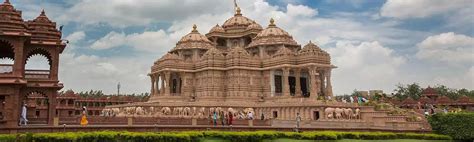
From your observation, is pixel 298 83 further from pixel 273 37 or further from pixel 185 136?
pixel 185 136

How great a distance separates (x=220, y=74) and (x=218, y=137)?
22.6 meters

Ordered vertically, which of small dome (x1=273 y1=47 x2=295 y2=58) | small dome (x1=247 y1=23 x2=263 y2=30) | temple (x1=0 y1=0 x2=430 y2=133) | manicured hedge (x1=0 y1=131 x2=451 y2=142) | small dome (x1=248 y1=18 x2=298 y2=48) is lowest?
manicured hedge (x1=0 y1=131 x2=451 y2=142)

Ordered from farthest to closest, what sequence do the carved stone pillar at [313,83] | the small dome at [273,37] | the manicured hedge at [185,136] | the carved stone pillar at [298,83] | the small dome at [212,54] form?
the small dome at [273,37], the small dome at [212,54], the carved stone pillar at [298,83], the carved stone pillar at [313,83], the manicured hedge at [185,136]

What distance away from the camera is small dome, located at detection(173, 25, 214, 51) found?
46.0 m

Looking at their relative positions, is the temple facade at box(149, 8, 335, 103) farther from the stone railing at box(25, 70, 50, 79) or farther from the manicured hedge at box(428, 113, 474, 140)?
the stone railing at box(25, 70, 50, 79)

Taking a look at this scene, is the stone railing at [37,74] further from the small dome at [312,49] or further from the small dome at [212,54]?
the small dome at [312,49]

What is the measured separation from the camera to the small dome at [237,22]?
166 feet

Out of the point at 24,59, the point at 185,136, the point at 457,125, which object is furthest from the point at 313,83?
the point at 24,59

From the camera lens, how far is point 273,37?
4291 cm

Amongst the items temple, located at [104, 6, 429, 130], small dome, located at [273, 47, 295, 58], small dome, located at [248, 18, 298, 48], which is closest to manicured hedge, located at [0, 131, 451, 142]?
temple, located at [104, 6, 429, 130]

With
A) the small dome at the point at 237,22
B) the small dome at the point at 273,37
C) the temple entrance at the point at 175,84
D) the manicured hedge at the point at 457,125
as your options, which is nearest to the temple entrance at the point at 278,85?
the small dome at the point at 273,37

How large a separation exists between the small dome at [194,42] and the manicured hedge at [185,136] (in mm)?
27321

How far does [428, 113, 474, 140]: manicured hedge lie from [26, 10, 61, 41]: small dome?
23948 millimetres

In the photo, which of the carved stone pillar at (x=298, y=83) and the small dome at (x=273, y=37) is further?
the small dome at (x=273, y=37)
